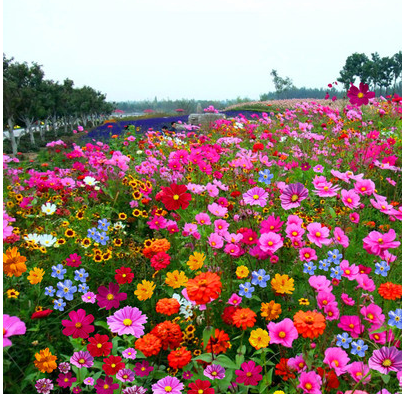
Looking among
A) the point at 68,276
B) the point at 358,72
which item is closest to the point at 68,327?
the point at 68,276

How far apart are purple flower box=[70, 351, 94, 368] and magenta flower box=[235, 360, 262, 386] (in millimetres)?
562

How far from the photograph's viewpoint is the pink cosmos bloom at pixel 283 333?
1.21 m

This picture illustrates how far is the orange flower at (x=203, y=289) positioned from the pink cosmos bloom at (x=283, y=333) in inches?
9.7

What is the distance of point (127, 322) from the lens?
4.50ft

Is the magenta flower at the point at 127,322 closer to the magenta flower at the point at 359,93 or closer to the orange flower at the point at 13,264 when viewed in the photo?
the orange flower at the point at 13,264

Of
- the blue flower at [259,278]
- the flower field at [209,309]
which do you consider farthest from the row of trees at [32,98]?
the blue flower at [259,278]

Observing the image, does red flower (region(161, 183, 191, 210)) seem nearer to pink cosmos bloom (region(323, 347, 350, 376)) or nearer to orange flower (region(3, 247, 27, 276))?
orange flower (region(3, 247, 27, 276))

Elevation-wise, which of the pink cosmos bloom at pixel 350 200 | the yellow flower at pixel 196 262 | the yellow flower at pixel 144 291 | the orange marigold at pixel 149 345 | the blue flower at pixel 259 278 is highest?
the pink cosmos bloom at pixel 350 200

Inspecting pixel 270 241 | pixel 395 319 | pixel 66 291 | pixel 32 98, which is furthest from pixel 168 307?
pixel 32 98

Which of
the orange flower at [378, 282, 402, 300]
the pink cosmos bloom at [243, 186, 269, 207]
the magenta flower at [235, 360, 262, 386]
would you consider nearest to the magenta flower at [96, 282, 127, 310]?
the magenta flower at [235, 360, 262, 386]

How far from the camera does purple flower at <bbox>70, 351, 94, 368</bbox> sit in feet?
4.60

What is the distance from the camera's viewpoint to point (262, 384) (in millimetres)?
1288

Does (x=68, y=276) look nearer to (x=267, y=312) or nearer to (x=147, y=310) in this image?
(x=147, y=310)

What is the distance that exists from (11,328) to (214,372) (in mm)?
654
